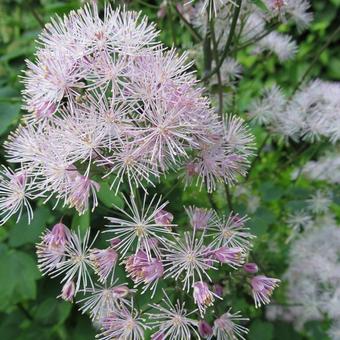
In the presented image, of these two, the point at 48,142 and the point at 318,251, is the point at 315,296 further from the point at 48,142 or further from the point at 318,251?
the point at 48,142

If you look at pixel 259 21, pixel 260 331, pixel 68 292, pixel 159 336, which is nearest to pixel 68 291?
pixel 68 292

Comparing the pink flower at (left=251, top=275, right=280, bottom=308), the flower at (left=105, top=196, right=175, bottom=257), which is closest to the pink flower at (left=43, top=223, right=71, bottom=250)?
the flower at (left=105, top=196, right=175, bottom=257)

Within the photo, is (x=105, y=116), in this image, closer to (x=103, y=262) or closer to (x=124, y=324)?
(x=103, y=262)

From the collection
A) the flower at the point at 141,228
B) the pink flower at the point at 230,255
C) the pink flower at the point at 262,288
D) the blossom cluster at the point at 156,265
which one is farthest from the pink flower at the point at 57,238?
the pink flower at the point at 262,288

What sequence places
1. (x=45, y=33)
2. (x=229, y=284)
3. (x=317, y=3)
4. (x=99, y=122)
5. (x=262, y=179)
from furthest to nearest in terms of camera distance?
(x=317, y=3) < (x=262, y=179) < (x=229, y=284) < (x=45, y=33) < (x=99, y=122)

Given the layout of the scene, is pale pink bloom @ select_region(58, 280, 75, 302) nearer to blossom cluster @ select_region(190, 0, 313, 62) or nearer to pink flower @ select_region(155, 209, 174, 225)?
pink flower @ select_region(155, 209, 174, 225)

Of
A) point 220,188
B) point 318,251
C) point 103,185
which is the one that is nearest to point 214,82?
point 220,188
